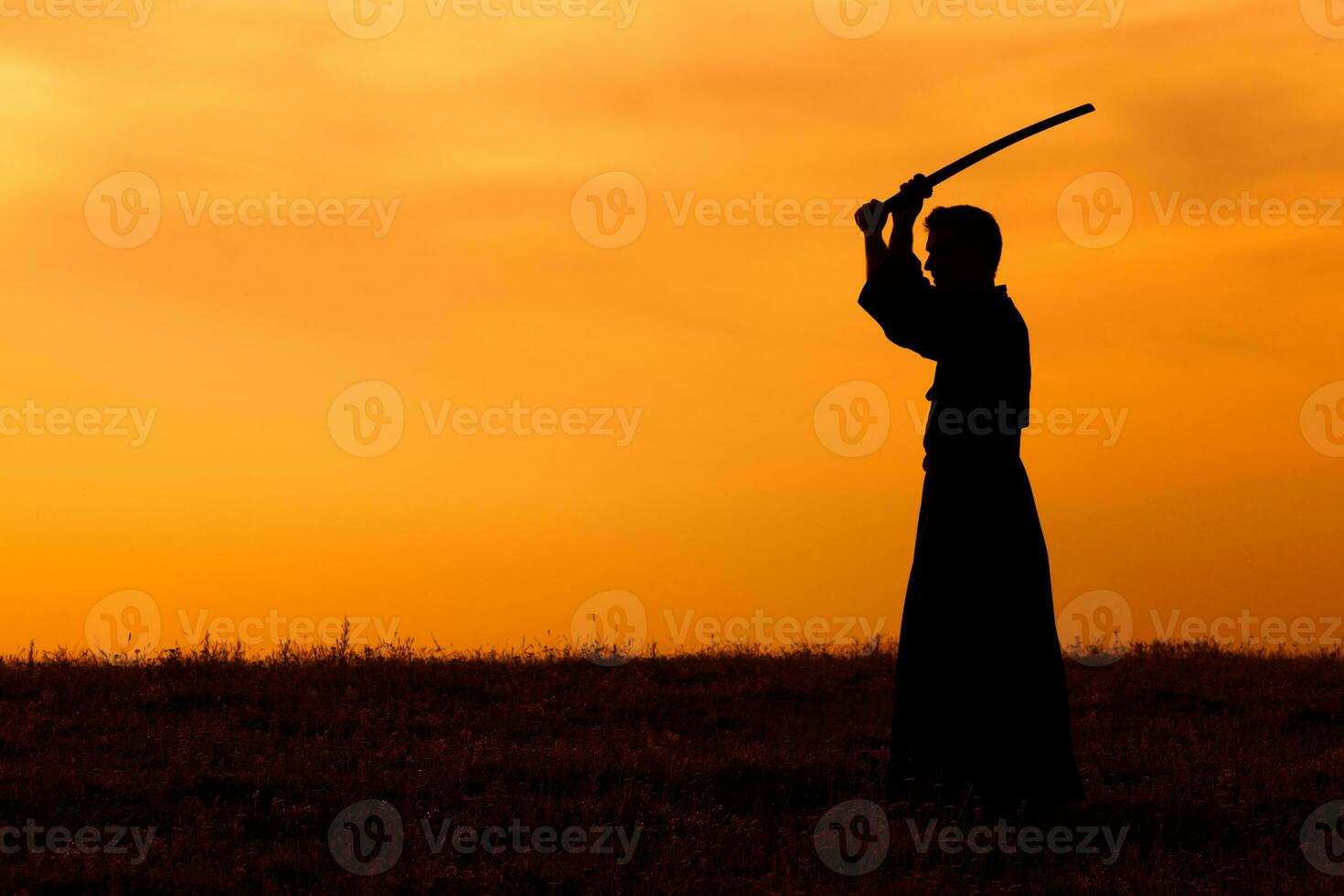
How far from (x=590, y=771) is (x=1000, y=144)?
4.85m

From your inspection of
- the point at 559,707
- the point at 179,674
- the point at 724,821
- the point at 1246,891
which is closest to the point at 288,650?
the point at 179,674

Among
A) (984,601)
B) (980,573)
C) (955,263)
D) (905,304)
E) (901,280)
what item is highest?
(955,263)

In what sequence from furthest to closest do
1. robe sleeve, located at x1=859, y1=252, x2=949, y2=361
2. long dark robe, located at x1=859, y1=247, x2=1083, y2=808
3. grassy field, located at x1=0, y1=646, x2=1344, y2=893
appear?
long dark robe, located at x1=859, y1=247, x2=1083, y2=808, robe sleeve, located at x1=859, y1=252, x2=949, y2=361, grassy field, located at x1=0, y1=646, x2=1344, y2=893

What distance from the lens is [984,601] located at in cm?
969

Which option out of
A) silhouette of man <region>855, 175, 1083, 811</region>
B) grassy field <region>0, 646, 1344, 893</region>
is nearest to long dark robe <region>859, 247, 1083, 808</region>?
silhouette of man <region>855, 175, 1083, 811</region>

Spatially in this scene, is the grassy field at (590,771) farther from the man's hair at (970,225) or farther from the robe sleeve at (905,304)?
the man's hair at (970,225)

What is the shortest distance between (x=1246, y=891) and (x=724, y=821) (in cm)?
293

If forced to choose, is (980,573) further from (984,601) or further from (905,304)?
(905,304)

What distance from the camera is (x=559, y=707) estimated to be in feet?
43.4

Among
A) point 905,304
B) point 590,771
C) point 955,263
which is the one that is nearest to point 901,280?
point 905,304

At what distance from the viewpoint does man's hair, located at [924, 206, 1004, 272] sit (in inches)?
380

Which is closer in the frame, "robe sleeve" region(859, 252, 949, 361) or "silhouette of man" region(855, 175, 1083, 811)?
"robe sleeve" region(859, 252, 949, 361)

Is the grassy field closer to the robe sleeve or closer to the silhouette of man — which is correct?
the silhouette of man

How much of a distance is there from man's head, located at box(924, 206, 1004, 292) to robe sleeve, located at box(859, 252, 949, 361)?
0.81ft
